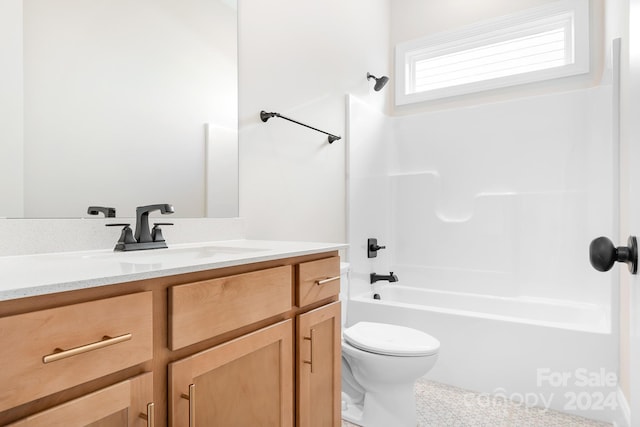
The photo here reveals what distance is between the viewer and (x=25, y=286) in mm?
556

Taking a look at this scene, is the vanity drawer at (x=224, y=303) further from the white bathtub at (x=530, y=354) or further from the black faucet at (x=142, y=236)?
the white bathtub at (x=530, y=354)

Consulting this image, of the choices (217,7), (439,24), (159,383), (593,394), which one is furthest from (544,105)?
(159,383)

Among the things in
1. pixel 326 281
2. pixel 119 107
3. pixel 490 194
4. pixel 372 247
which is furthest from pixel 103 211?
pixel 490 194

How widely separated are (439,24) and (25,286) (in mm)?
3442

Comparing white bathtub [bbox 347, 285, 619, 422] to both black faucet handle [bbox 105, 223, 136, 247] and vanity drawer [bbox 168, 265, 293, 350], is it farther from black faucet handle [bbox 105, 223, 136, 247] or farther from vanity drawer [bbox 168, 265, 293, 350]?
black faucet handle [bbox 105, 223, 136, 247]

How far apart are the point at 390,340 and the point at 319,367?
0.60 metres

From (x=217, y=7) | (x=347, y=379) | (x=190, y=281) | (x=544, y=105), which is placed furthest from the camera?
(x=544, y=105)

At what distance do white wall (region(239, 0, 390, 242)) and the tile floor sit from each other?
3.62 ft

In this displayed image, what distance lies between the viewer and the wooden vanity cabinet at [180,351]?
0.57 metres

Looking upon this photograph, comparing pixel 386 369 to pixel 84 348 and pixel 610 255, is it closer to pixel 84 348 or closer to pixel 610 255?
pixel 610 255

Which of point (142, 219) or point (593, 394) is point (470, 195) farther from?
point (142, 219)

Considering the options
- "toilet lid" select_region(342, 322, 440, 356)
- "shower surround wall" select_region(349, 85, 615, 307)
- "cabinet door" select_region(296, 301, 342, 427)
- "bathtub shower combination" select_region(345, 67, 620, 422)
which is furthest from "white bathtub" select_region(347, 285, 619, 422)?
"cabinet door" select_region(296, 301, 342, 427)

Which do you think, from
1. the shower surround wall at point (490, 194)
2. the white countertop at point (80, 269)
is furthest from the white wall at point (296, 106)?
the white countertop at point (80, 269)

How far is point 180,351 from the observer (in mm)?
795
